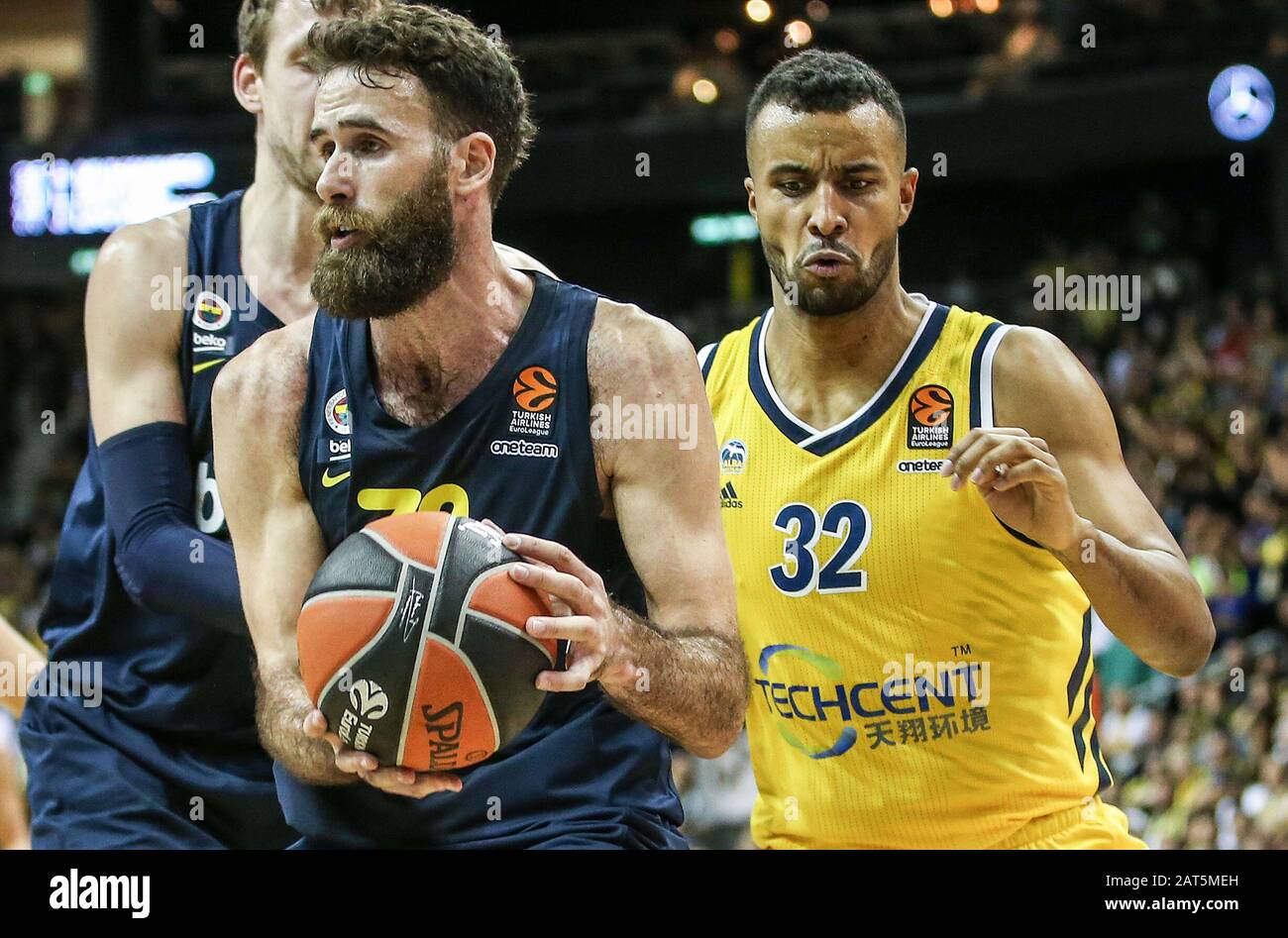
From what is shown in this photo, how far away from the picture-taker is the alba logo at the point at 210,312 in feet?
12.6

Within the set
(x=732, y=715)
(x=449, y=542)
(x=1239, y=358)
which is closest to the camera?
(x=449, y=542)

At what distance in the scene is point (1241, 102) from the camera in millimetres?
11281

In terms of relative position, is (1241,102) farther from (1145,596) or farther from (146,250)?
(146,250)

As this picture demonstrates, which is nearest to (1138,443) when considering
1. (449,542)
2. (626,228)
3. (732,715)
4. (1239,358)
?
(1239,358)

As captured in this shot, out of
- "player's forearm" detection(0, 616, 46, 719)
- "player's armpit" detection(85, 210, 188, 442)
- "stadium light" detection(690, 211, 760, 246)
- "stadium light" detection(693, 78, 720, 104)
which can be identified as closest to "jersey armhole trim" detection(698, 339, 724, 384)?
"player's armpit" detection(85, 210, 188, 442)

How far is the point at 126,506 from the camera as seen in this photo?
3.70 meters

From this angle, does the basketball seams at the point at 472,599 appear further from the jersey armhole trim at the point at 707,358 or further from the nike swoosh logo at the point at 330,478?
the jersey armhole trim at the point at 707,358

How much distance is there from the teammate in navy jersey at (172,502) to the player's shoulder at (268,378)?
0.33 metres

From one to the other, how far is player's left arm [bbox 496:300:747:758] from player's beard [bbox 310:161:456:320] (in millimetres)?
355

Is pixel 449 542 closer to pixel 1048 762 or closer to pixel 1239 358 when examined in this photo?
pixel 1048 762

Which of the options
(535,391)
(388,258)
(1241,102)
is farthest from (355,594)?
(1241,102)

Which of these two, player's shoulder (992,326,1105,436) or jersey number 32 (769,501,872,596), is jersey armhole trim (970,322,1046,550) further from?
jersey number 32 (769,501,872,596)

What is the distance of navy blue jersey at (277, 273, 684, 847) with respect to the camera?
329 cm

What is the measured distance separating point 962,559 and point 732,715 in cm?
72
